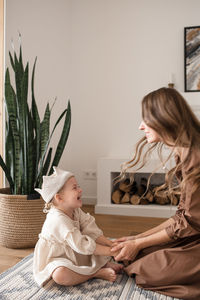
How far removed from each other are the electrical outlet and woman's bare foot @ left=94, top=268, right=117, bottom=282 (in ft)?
6.98

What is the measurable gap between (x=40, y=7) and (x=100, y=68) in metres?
0.92

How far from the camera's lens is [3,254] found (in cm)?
210

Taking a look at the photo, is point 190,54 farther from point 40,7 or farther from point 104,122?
point 40,7

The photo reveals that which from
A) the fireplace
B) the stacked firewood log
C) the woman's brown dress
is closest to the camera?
the woman's brown dress

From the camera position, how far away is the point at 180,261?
1.45 meters

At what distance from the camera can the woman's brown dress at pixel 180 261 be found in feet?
4.68

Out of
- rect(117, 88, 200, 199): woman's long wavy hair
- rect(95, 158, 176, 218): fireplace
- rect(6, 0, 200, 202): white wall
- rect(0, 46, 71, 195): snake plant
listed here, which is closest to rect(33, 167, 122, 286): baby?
rect(117, 88, 200, 199): woman's long wavy hair

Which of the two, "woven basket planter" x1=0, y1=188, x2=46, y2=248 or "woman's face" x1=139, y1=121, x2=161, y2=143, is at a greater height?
"woman's face" x1=139, y1=121, x2=161, y2=143

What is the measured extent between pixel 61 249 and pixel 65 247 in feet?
0.07

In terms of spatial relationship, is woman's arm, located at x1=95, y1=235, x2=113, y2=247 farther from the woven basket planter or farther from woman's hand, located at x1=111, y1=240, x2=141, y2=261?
the woven basket planter

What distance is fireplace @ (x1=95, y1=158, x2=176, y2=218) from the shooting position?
324 centimetres

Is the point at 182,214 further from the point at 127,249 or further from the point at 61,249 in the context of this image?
the point at 61,249

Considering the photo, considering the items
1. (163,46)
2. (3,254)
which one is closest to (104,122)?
(163,46)

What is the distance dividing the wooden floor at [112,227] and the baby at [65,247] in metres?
0.39
